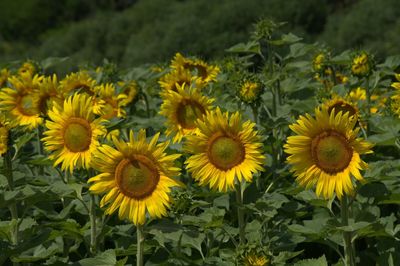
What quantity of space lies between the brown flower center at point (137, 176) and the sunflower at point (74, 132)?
417 mm

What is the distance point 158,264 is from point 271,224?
0.81 metres

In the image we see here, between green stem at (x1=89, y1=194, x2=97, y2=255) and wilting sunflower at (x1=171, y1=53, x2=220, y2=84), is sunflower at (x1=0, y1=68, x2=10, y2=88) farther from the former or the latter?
green stem at (x1=89, y1=194, x2=97, y2=255)

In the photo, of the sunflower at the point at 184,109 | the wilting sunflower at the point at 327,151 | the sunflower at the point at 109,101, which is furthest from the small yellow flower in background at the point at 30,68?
the wilting sunflower at the point at 327,151

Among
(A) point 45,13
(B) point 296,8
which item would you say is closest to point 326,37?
(B) point 296,8

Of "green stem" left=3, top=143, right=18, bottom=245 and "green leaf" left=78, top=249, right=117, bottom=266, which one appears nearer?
"green leaf" left=78, top=249, right=117, bottom=266

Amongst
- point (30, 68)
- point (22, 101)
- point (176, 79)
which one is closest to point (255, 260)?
point (176, 79)

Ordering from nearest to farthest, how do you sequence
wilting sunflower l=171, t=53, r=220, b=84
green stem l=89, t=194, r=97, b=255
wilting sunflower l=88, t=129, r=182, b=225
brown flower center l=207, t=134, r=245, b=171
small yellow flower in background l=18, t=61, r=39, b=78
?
wilting sunflower l=88, t=129, r=182, b=225 → brown flower center l=207, t=134, r=245, b=171 → green stem l=89, t=194, r=97, b=255 → wilting sunflower l=171, t=53, r=220, b=84 → small yellow flower in background l=18, t=61, r=39, b=78

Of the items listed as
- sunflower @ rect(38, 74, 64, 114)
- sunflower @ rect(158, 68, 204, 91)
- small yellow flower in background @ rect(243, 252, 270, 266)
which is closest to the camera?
small yellow flower in background @ rect(243, 252, 270, 266)

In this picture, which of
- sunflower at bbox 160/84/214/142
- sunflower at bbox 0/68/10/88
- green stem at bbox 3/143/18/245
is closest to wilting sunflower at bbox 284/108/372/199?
sunflower at bbox 160/84/214/142

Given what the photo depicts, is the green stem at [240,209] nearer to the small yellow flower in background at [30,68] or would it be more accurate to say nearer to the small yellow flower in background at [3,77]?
the small yellow flower in background at [30,68]

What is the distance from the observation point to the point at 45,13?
39000 millimetres

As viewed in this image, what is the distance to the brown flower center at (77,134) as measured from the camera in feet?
11.8

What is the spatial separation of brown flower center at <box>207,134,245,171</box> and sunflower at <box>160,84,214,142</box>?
501mm

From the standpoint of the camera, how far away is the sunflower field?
3223 millimetres
